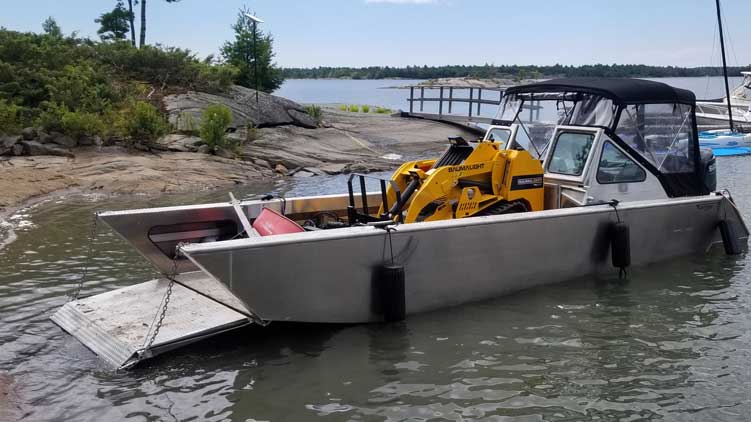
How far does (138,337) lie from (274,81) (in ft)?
86.9

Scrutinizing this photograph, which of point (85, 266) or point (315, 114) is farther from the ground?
point (315, 114)

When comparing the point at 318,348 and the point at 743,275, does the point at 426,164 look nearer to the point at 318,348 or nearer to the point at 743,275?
the point at 318,348

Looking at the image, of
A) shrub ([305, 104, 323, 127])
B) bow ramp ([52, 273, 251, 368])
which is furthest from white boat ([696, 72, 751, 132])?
bow ramp ([52, 273, 251, 368])

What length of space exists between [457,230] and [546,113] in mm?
3984

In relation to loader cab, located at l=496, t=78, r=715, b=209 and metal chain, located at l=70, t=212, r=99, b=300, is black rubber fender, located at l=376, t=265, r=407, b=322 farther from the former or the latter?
loader cab, located at l=496, t=78, r=715, b=209

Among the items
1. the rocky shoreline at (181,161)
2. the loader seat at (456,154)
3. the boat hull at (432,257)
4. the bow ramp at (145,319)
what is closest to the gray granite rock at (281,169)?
the rocky shoreline at (181,161)

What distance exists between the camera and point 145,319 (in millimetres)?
7137

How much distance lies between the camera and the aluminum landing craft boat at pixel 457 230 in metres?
6.68

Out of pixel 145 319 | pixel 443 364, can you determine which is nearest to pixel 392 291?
pixel 443 364

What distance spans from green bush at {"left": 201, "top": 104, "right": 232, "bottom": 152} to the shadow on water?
37.4ft

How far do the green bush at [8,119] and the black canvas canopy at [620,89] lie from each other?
13125 mm

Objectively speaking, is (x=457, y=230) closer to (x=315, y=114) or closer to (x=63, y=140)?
(x=63, y=140)

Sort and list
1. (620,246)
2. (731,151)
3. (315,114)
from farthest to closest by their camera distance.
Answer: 1. (315,114)
2. (731,151)
3. (620,246)

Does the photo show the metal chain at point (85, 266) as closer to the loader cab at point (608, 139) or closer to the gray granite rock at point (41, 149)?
the loader cab at point (608, 139)
